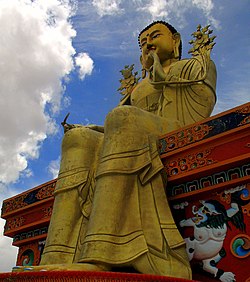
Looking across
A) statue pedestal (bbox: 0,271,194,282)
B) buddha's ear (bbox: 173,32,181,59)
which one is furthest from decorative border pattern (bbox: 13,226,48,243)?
buddha's ear (bbox: 173,32,181,59)

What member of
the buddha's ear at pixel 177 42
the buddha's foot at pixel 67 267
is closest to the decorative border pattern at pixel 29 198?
the buddha's foot at pixel 67 267

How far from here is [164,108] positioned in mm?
5539

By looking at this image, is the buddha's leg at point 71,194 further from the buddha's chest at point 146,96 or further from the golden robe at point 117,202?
the buddha's chest at point 146,96

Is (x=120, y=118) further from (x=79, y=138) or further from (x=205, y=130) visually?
(x=205, y=130)

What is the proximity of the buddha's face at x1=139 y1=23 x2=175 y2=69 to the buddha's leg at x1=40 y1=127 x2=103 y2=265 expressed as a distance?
2.06 meters

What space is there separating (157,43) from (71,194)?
2961 millimetres

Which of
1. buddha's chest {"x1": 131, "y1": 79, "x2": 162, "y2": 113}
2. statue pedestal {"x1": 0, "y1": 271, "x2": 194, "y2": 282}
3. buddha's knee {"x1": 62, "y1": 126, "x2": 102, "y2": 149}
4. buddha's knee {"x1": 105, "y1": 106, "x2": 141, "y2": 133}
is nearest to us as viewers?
statue pedestal {"x1": 0, "y1": 271, "x2": 194, "y2": 282}

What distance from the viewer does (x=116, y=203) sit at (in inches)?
152

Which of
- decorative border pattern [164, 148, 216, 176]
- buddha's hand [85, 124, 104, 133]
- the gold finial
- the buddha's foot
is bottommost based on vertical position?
the buddha's foot

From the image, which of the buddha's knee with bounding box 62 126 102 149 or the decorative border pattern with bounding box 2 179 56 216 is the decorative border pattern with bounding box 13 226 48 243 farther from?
the buddha's knee with bounding box 62 126 102 149

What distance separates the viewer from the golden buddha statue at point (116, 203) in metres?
3.68

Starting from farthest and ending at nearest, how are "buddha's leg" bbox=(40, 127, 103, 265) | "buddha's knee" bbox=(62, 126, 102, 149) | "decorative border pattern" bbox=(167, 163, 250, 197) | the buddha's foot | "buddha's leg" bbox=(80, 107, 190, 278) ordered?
"buddha's knee" bbox=(62, 126, 102, 149)
"buddha's leg" bbox=(40, 127, 103, 265)
"decorative border pattern" bbox=(167, 163, 250, 197)
"buddha's leg" bbox=(80, 107, 190, 278)
the buddha's foot

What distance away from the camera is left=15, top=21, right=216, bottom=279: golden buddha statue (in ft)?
12.1

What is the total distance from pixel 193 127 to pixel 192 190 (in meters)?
0.62
